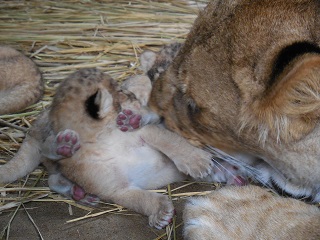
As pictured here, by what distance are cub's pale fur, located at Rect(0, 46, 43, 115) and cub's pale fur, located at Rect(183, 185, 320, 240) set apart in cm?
133

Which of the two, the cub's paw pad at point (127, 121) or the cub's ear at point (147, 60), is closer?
the cub's paw pad at point (127, 121)

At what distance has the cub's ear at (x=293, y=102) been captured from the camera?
6.79 feet

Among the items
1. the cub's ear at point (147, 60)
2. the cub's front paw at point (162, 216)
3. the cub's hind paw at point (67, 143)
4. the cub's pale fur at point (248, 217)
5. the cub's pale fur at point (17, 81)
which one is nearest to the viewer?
the cub's pale fur at point (248, 217)

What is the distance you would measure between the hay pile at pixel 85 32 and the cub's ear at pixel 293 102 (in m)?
1.49

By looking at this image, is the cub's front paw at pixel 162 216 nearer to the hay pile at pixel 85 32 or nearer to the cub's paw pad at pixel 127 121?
the cub's paw pad at pixel 127 121

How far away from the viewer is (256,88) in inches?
90.9

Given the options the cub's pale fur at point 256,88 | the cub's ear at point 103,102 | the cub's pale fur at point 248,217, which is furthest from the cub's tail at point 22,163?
the cub's pale fur at point 248,217

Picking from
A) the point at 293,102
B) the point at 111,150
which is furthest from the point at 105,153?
the point at 293,102

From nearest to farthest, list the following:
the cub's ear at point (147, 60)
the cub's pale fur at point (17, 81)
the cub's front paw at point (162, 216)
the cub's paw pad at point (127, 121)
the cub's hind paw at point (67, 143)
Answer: the cub's front paw at point (162, 216) → the cub's hind paw at point (67, 143) → the cub's paw pad at point (127, 121) → the cub's ear at point (147, 60) → the cub's pale fur at point (17, 81)

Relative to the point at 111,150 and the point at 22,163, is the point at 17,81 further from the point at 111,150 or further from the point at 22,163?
the point at 111,150

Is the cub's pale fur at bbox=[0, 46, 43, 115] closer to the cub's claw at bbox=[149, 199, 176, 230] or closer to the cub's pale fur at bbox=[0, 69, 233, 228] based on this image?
the cub's pale fur at bbox=[0, 69, 233, 228]

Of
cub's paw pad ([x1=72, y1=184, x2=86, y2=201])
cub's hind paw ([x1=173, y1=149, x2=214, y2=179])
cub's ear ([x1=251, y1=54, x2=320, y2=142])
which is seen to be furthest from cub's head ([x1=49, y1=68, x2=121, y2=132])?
cub's ear ([x1=251, y1=54, x2=320, y2=142])

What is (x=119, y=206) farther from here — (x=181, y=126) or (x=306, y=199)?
(x=306, y=199)

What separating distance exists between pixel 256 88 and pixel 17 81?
6.03 ft
